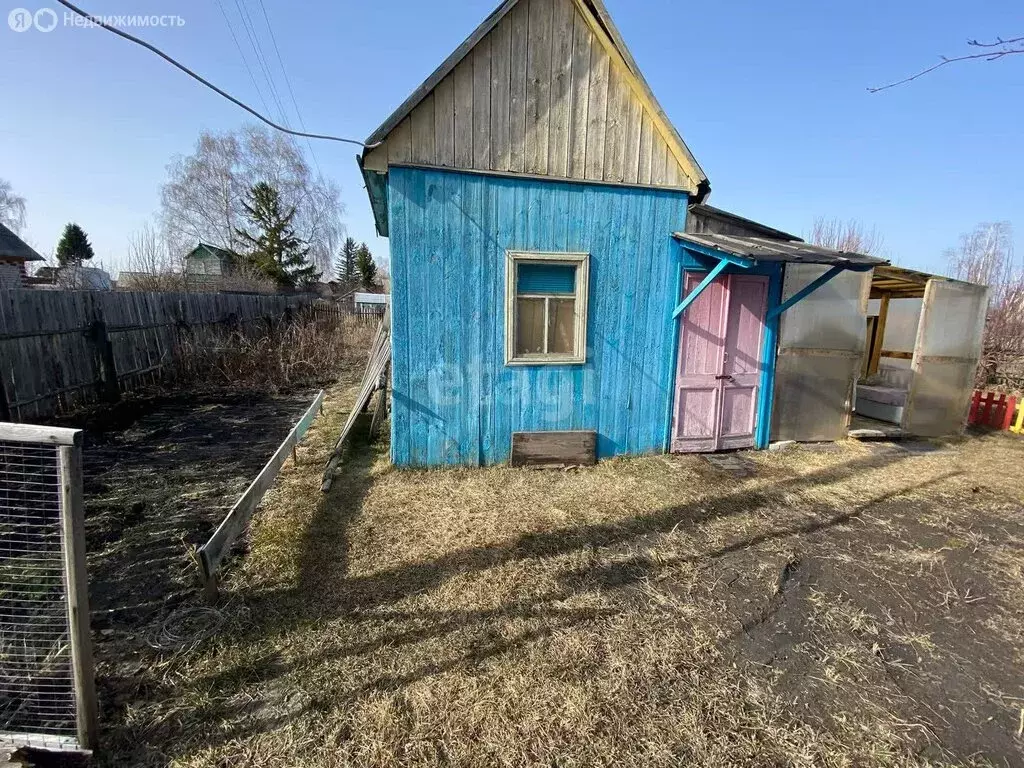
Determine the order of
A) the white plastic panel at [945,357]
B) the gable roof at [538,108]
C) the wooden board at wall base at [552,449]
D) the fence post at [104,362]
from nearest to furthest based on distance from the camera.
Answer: the gable roof at [538,108] < the wooden board at wall base at [552,449] < the white plastic panel at [945,357] < the fence post at [104,362]

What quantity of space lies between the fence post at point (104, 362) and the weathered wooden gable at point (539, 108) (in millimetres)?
7049

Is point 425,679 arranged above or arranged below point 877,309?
below

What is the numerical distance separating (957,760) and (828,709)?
1.58 ft

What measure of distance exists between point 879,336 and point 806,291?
18.2ft

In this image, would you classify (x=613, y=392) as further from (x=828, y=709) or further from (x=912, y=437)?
(x=912, y=437)

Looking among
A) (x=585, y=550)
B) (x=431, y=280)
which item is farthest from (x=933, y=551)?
(x=431, y=280)

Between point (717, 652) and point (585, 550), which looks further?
point (585, 550)

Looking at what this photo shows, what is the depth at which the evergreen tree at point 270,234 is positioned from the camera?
2822 cm

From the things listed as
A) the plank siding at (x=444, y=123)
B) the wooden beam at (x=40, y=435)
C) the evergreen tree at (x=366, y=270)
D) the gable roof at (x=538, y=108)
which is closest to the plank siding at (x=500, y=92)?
the gable roof at (x=538, y=108)

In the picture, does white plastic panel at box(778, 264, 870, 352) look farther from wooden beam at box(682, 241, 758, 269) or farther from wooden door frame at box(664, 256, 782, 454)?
wooden beam at box(682, 241, 758, 269)

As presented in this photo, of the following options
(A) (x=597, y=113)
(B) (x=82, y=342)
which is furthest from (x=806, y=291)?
(B) (x=82, y=342)

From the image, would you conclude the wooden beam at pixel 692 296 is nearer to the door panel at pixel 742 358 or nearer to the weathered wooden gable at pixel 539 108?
the door panel at pixel 742 358

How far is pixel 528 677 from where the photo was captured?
7.77 ft

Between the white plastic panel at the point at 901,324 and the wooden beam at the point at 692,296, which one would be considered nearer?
the wooden beam at the point at 692,296
